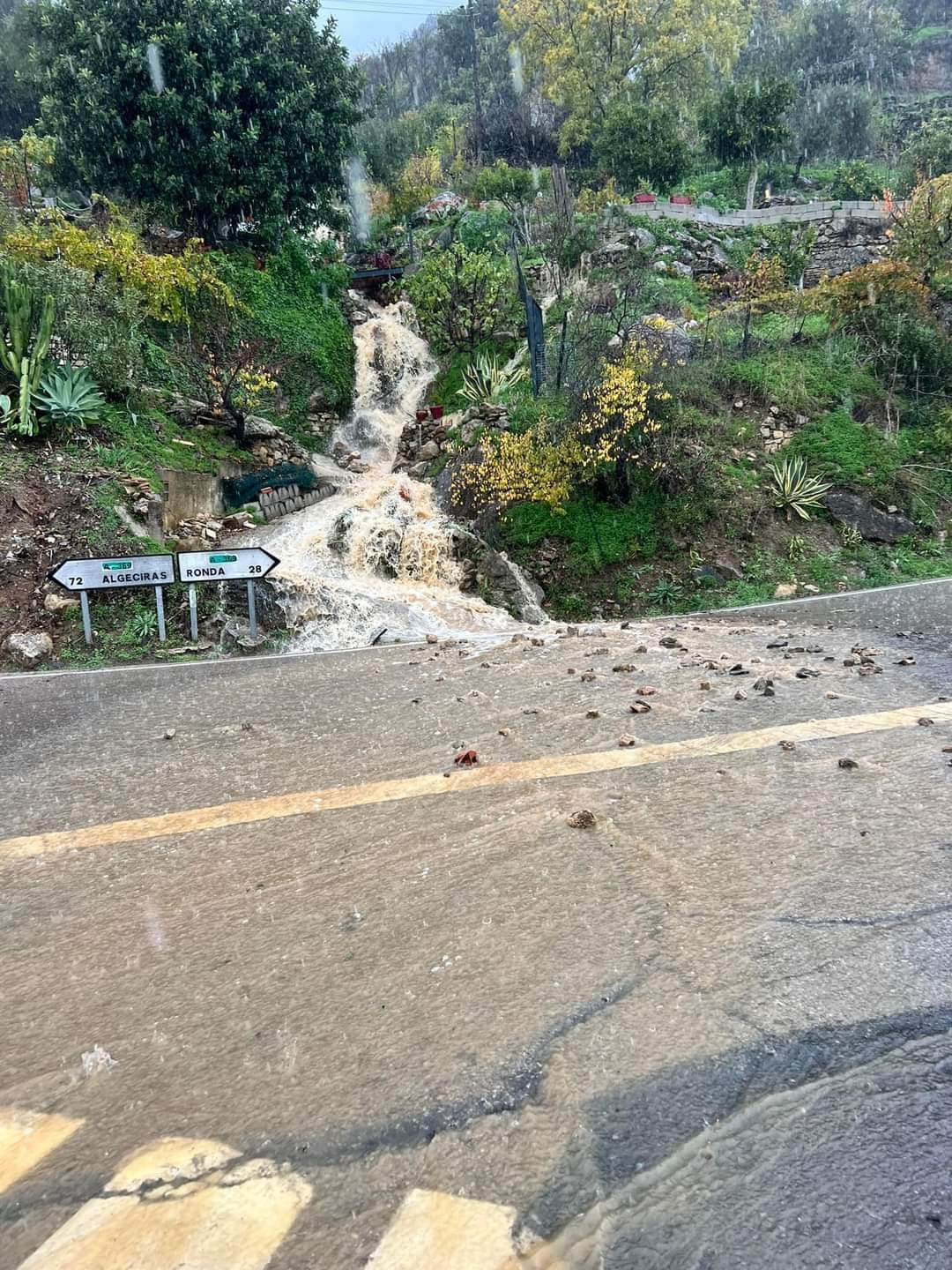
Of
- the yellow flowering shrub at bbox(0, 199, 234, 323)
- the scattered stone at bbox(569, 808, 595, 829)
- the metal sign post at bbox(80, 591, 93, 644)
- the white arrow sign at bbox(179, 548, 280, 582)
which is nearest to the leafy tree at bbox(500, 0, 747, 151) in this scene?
the yellow flowering shrub at bbox(0, 199, 234, 323)

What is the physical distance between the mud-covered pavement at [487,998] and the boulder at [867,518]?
25.0 ft

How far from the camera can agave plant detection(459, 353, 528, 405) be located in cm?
1625

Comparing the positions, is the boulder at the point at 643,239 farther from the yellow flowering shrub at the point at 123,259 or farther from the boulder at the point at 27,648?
the boulder at the point at 27,648

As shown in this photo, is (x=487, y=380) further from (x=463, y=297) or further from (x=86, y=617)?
(x=86, y=617)

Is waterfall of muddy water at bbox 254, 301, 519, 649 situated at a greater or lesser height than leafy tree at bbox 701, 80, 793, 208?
lesser

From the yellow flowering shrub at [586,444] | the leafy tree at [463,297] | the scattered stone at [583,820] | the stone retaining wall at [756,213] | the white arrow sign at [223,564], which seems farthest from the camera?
the stone retaining wall at [756,213]

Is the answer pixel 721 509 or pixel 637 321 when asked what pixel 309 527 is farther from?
pixel 637 321

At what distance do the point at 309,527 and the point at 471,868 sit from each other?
31.0 ft

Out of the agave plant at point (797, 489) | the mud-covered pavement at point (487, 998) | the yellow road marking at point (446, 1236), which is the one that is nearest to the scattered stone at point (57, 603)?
the mud-covered pavement at point (487, 998)

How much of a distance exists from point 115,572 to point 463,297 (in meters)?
12.9

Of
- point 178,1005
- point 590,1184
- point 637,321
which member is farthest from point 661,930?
point 637,321

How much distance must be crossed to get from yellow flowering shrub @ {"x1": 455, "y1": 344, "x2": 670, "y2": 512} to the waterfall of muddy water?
58.0 inches

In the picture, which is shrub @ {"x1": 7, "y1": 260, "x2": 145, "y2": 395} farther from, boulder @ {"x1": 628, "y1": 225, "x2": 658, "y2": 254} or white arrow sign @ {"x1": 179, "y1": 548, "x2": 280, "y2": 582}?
boulder @ {"x1": 628, "y1": 225, "x2": 658, "y2": 254}

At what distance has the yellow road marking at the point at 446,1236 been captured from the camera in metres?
1.74
